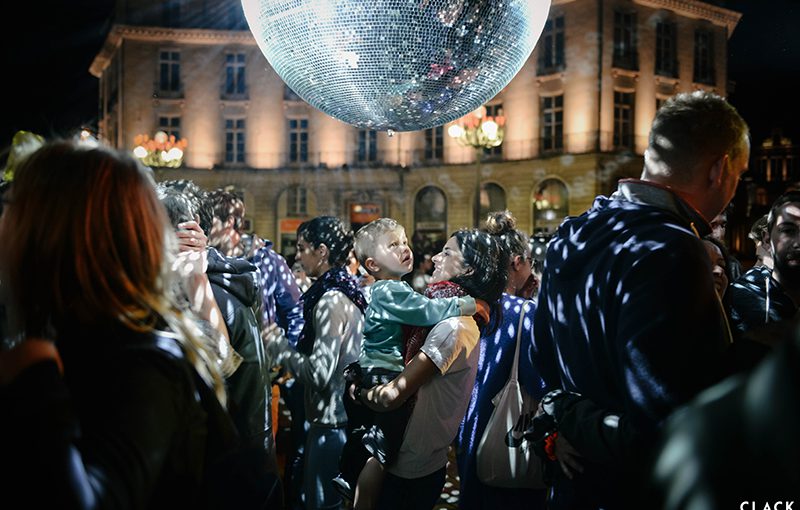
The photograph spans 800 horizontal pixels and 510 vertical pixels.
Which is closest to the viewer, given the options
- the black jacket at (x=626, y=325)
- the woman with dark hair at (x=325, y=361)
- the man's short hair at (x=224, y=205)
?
the black jacket at (x=626, y=325)

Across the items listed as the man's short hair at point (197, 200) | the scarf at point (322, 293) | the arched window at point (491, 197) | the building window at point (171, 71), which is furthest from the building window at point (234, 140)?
the man's short hair at point (197, 200)

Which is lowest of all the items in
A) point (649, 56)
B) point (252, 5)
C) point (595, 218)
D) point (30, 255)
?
point (30, 255)

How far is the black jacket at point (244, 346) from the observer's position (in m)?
2.40

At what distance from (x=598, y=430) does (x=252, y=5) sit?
193 cm

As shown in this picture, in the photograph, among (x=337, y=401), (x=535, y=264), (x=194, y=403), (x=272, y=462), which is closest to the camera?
(x=194, y=403)

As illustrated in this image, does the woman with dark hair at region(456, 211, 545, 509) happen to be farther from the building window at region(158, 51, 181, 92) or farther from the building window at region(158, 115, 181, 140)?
the building window at region(158, 51, 181, 92)

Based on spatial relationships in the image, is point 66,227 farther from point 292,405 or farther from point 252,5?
point 292,405

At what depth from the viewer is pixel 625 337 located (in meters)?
1.46

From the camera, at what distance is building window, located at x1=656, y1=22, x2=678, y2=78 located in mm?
24781

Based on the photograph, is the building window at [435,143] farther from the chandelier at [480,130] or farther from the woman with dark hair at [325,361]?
the woman with dark hair at [325,361]

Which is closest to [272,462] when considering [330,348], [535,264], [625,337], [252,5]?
[330,348]

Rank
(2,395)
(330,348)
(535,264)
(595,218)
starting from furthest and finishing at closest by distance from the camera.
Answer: (535,264), (330,348), (595,218), (2,395)

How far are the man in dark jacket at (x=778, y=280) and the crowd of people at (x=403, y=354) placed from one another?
13 millimetres

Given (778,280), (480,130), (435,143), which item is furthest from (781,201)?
(435,143)
